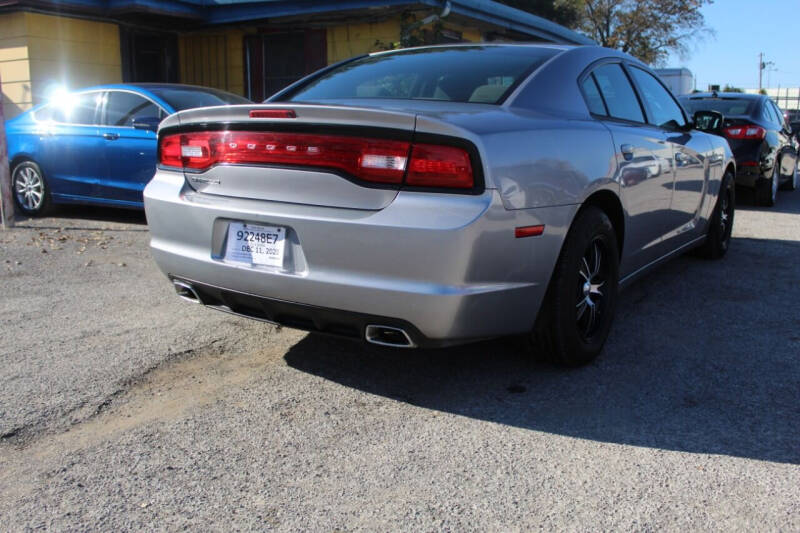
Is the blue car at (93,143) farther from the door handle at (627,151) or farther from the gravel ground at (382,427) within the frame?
the door handle at (627,151)

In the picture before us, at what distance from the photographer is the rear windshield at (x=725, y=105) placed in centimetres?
962

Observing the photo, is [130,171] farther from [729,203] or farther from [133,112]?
[729,203]

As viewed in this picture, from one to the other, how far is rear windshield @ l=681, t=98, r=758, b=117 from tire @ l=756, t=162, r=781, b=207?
83 cm

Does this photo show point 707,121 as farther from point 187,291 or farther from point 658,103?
point 187,291

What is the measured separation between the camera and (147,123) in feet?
22.8

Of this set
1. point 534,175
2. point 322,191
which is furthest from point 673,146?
point 322,191

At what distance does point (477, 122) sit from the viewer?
282 cm

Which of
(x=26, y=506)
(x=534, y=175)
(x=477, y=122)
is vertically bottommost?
(x=26, y=506)

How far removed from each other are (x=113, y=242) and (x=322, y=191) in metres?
4.49

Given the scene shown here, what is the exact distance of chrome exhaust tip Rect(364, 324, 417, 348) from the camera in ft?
9.29

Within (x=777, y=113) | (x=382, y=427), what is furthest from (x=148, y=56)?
(x=382, y=427)

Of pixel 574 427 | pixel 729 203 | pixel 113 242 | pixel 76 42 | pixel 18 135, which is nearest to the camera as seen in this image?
pixel 574 427

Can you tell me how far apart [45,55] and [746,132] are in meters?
10.1

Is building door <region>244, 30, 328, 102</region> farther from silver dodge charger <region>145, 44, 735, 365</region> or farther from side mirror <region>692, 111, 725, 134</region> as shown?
silver dodge charger <region>145, 44, 735, 365</region>
